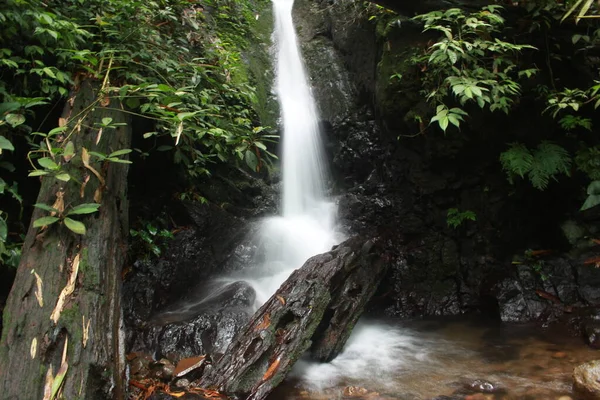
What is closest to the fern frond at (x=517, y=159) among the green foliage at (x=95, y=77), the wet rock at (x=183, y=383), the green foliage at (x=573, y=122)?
the green foliage at (x=573, y=122)

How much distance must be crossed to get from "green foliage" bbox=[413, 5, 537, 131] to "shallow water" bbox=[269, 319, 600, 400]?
89.9 inches

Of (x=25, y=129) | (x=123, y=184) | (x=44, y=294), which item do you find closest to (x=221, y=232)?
(x=123, y=184)

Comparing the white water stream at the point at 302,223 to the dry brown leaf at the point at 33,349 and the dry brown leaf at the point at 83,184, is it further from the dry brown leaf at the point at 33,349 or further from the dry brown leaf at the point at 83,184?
the dry brown leaf at the point at 83,184

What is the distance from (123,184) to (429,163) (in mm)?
3855

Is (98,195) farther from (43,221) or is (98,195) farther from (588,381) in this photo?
(588,381)

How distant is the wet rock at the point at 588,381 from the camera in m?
2.55

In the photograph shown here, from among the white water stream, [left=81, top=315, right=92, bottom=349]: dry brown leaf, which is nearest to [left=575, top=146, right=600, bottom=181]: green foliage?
the white water stream

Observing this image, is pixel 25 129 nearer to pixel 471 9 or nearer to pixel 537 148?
pixel 471 9

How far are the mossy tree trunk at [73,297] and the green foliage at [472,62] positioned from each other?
300cm

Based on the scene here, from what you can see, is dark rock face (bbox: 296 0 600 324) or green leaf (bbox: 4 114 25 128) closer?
green leaf (bbox: 4 114 25 128)

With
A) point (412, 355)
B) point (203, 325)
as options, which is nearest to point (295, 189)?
point (203, 325)

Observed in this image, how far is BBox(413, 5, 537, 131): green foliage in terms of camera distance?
366cm

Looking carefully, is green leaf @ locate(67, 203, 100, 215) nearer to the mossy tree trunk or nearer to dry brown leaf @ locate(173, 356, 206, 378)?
the mossy tree trunk

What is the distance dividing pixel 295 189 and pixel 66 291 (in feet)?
16.7
